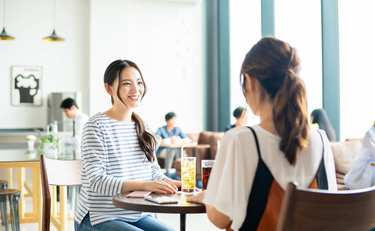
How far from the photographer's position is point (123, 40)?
8164 millimetres

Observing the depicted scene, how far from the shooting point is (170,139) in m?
7.09

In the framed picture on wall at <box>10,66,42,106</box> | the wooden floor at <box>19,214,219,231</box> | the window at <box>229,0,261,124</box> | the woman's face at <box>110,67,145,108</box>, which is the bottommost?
the wooden floor at <box>19,214,219,231</box>

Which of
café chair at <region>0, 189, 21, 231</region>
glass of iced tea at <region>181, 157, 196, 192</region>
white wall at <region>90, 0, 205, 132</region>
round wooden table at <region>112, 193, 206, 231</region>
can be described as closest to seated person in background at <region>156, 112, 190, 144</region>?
white wall at <region>90, 0, 205, 132</region>

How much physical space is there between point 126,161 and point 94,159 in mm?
165

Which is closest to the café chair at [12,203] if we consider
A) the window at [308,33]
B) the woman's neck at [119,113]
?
the woman's neck at [119,113]

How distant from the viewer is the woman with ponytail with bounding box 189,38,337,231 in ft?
4.11

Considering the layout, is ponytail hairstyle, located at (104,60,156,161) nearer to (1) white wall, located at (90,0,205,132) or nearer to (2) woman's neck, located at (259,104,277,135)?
(2) woman's neck, located at (259,104,277,135)

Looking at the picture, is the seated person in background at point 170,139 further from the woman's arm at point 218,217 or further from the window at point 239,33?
the woman's arm at point 218,217

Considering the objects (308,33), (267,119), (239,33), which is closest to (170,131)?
(239,33)

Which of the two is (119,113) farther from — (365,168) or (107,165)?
(365,168)

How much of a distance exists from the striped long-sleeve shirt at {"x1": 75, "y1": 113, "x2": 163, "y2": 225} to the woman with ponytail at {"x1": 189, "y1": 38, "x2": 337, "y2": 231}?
0.66 m

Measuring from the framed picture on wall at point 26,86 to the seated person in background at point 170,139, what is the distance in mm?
2216

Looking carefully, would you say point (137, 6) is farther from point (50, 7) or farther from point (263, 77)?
point (263, 77)

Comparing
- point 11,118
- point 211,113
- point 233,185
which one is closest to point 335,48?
point 211,113
